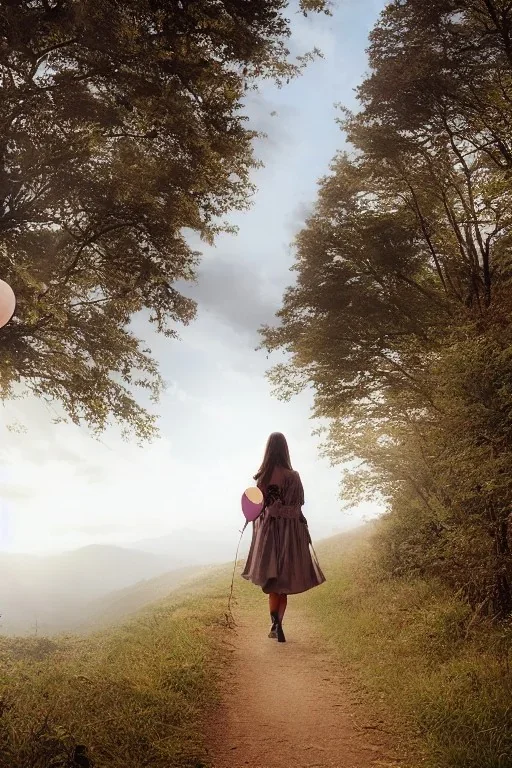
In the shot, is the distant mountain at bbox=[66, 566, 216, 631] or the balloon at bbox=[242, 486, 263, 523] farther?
the distant mountain at bbox=[66, 566, 216, 631]

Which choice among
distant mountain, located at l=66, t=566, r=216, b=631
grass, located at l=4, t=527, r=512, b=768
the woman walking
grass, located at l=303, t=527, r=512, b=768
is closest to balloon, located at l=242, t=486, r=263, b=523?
the woman walking

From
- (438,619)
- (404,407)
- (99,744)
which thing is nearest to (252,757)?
(99,744)

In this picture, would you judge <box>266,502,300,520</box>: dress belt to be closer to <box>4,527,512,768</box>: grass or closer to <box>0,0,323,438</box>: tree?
<box>4,527,512,768</box>: grass

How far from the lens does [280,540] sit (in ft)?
24.2

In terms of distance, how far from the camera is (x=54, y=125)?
292 inches

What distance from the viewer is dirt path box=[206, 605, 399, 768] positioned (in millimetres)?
3750

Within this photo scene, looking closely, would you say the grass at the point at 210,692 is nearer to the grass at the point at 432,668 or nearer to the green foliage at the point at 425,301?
the grass at the point at 432,668

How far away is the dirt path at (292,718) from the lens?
148 inches

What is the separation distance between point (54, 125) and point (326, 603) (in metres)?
10.4

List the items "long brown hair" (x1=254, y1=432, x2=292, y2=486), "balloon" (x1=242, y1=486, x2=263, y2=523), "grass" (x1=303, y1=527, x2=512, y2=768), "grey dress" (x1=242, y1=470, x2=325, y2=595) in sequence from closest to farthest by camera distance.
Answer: "grass" (x1=303, y1=527, x2=512, y2=768), "grey dress" (x1=242, y1=470, x2=325, y2=595), "balloon" (x1=242, y1=486, x2=263, y2=523), "long brown hair" (x1=254, y1=432, x2=292, y2=486)

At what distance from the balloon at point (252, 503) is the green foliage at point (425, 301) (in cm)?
274

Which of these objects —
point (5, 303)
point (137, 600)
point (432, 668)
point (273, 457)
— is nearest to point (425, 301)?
point (273, 457)

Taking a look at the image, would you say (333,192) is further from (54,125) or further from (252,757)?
(252,757)

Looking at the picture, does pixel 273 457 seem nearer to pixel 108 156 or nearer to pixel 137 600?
pixel 108 156
